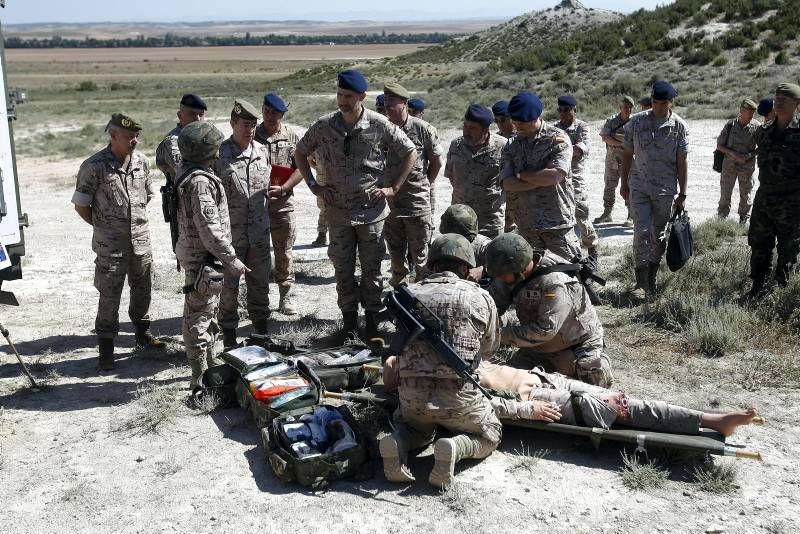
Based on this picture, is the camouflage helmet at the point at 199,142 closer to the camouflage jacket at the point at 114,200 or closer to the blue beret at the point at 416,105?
the camouflage jacket at the point at 114,200

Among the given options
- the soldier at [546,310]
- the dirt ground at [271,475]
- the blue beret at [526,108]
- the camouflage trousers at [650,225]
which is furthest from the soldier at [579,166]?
the soldier at [546,310]

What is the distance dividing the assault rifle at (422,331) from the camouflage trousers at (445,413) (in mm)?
108

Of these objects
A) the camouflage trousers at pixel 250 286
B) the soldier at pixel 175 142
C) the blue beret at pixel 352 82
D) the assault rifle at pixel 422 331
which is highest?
the blue beret at pixel 352 82

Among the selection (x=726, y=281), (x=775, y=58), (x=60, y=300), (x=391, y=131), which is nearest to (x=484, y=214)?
(x=391, y=131)

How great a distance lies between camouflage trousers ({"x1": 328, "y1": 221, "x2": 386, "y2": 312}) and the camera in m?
6.75

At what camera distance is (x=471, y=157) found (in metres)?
7.57

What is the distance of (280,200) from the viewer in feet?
25.6

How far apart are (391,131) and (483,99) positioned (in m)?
24.3

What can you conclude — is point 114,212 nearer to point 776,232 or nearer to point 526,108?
point 526,108

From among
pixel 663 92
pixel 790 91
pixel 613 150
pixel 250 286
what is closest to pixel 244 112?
pixel 250 286

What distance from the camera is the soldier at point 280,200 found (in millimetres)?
7785

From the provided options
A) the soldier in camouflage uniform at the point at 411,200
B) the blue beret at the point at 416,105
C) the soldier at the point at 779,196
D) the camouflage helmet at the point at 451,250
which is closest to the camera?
the camouflage helmet at the point at 451,250

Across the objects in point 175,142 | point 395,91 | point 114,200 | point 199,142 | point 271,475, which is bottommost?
point 271,475

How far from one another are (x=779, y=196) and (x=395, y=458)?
189 inches
